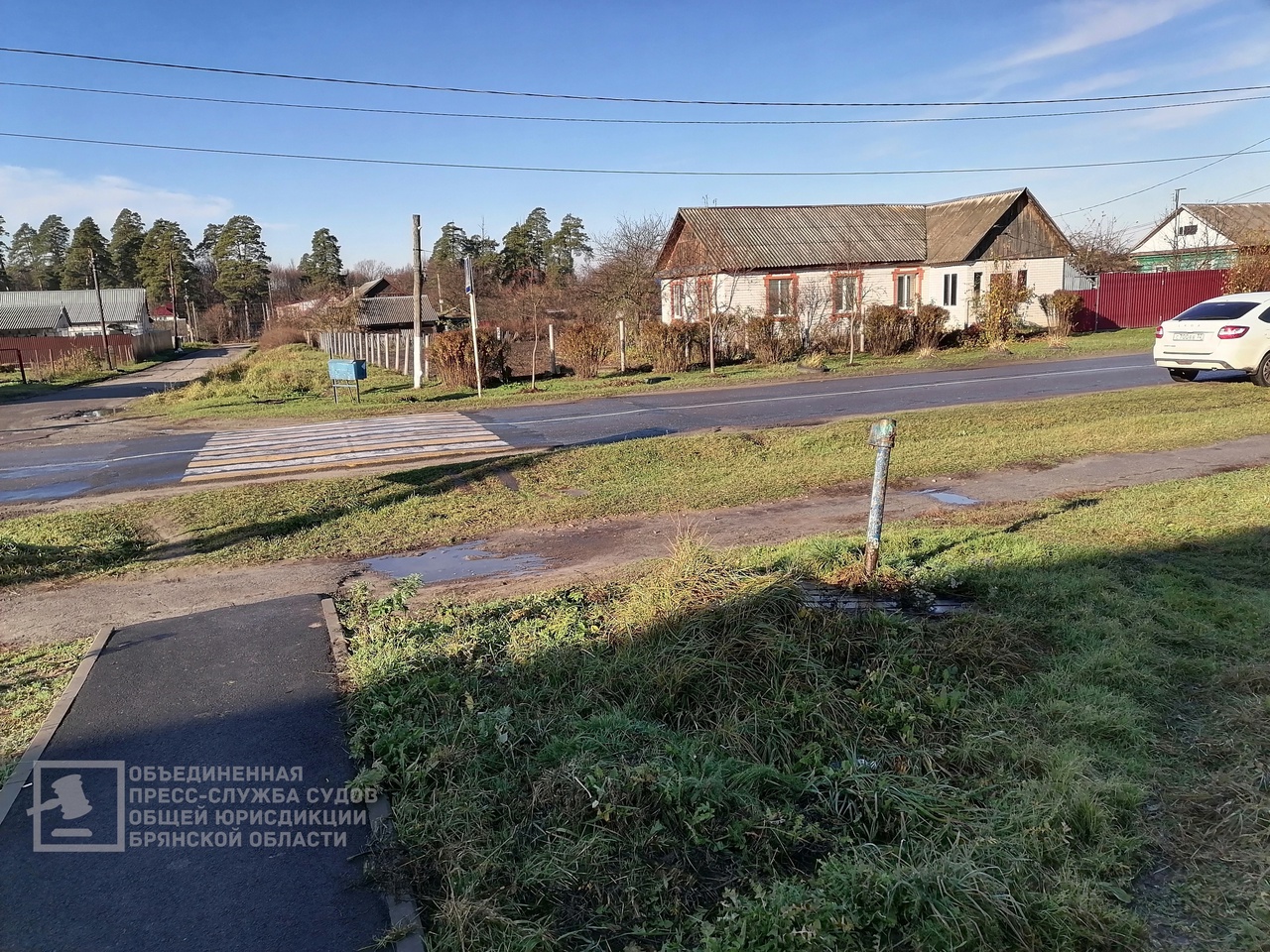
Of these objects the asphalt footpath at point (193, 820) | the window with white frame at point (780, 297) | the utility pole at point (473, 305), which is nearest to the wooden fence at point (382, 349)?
the utility pole at point (473, 305)

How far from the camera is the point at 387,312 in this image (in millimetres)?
66625

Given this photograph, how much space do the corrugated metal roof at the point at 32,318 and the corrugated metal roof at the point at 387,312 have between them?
1025 inches

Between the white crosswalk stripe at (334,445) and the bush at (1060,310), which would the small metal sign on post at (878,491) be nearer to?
the white crosswalk stripe at (334,445)

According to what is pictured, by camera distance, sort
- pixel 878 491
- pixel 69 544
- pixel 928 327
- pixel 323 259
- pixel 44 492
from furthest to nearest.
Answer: pixel 323 259, pixel 928 327, pixel 44 492, pixel 69 544, pixel 878 491

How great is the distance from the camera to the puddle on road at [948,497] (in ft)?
28.9

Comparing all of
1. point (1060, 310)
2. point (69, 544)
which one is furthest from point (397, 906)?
point (1060, 310)

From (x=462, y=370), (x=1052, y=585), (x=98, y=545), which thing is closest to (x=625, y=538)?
(x=1052, y=585)

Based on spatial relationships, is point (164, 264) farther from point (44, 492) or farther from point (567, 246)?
point (44, 492)

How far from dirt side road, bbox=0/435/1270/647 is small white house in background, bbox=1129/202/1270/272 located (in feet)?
147

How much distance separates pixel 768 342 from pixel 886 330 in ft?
13.6

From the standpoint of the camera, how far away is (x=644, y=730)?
406 centimetres

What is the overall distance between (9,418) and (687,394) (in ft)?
53.2

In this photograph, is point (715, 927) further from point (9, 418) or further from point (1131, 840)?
point (9, 418)

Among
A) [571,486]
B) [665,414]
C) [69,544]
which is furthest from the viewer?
[665,414]
